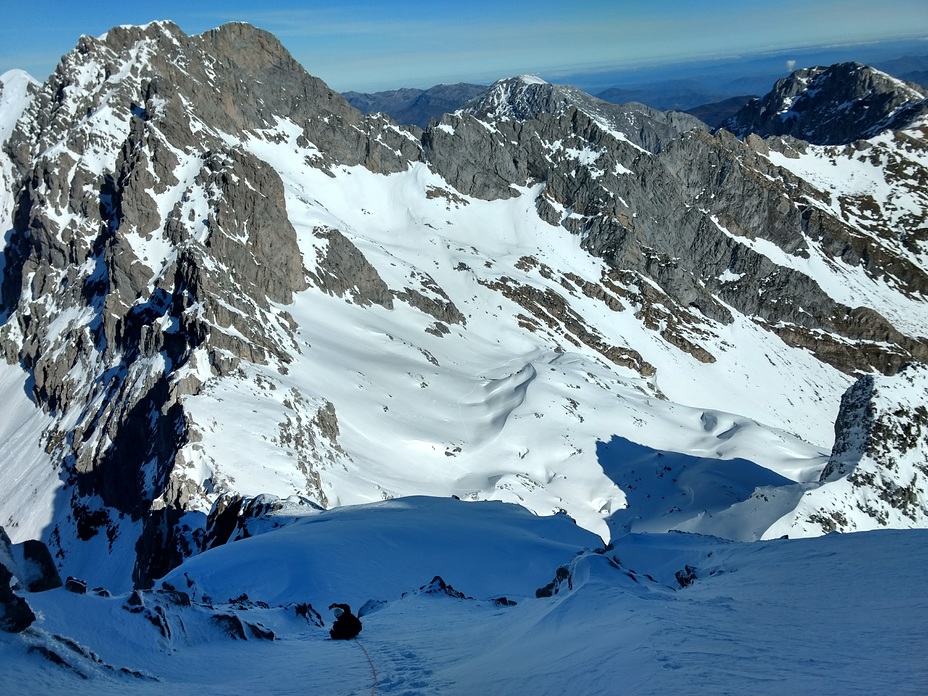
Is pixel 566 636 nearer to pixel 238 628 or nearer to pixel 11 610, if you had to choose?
pixel 238 628

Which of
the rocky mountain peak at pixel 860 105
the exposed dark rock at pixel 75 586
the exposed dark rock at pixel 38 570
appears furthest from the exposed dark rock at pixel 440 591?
the rocky mountain peak at pixel 860 105

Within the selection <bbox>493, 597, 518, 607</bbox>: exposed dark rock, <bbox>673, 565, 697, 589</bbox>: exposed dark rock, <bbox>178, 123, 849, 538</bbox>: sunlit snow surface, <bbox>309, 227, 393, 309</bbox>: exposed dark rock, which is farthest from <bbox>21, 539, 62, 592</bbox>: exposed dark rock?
<bbox>309, 227, 393, 309</bbox>: exposed dark rock

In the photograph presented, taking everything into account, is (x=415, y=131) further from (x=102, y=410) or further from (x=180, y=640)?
(x=180, y=640)

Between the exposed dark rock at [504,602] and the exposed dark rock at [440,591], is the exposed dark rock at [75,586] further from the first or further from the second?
the exposed dark rock at [504,602]

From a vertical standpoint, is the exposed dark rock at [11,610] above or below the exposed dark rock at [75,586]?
above

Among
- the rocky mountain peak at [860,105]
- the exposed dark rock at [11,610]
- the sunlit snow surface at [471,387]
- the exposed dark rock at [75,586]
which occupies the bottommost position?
the sunlit snow surface at [471,387]

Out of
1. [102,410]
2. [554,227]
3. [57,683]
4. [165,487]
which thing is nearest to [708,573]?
[57,683]

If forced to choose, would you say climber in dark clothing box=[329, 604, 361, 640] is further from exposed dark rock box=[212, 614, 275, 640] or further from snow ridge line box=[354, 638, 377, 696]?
exposed dark rock box=[212, 614, 275, 640]
